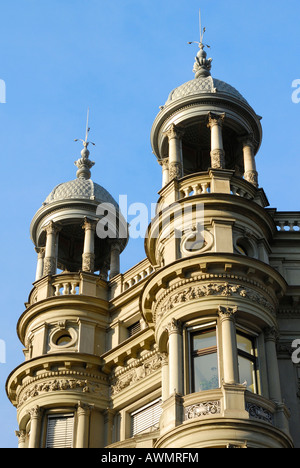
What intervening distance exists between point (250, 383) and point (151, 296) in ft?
14.2

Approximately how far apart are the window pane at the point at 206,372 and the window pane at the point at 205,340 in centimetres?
31

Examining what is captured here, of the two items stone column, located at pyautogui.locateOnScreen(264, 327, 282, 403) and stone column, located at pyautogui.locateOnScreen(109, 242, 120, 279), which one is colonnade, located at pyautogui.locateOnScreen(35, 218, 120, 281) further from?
stone column, located at pyautogui.locateOnScreen(264, 327, 282, 403)

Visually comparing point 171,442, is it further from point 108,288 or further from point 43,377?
point 108,288

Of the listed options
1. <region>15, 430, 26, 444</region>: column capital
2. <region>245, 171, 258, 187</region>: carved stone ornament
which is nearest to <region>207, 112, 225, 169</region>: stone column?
<region>245, 171, 258, 187</region>: carved stone ornament

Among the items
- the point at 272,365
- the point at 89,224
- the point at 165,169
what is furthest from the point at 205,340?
the point at 89,224

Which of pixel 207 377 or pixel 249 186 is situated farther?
pixel 249 186

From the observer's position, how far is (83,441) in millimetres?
28953

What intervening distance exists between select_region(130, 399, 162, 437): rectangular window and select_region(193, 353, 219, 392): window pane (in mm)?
3499

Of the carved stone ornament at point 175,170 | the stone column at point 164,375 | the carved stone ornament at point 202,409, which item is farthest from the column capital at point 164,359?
the carved stone ornament at point 175,170

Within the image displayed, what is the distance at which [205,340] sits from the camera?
1016 inches

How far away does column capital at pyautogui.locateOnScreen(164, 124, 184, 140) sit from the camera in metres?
32.0

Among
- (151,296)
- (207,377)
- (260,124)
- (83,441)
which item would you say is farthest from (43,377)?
(260,124)
